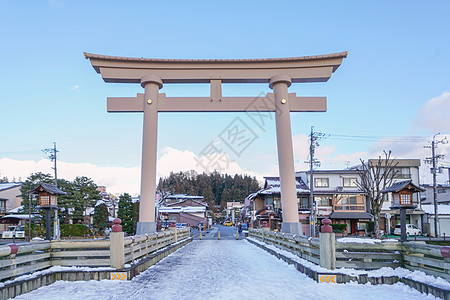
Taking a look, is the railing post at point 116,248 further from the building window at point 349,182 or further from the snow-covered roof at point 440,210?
the snow-covered roof at point 440,210

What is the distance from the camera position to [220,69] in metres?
15.1

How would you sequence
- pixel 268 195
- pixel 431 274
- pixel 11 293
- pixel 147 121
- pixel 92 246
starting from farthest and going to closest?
pixel 268 195 → pixel 147 121 → pixel 92 246 → pixel 431 274 → pixel 11 293

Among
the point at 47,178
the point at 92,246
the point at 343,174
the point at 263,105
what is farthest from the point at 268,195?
the point at 92,246

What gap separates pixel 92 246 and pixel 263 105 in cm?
870

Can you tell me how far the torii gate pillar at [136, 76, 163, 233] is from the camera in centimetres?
1440

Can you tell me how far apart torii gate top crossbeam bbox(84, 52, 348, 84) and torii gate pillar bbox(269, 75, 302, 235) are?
555 millimetres

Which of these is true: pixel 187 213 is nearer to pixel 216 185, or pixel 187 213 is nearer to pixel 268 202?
pixel 268 202

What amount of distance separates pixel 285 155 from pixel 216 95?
3567mm

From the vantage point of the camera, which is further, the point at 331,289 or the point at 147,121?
the point at 147,121

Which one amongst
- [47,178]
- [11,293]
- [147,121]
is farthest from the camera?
[47,178]

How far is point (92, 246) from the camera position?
8562mm

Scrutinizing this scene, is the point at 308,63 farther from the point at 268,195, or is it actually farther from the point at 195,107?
the point at 268,195

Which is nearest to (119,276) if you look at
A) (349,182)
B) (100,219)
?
(100,219)

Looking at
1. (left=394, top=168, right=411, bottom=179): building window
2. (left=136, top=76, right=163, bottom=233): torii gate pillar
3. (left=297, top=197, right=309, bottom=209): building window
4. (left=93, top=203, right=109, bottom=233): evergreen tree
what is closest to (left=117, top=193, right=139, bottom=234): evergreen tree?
(left=93, top=203, right=109, bottom=233): evergreen tree
